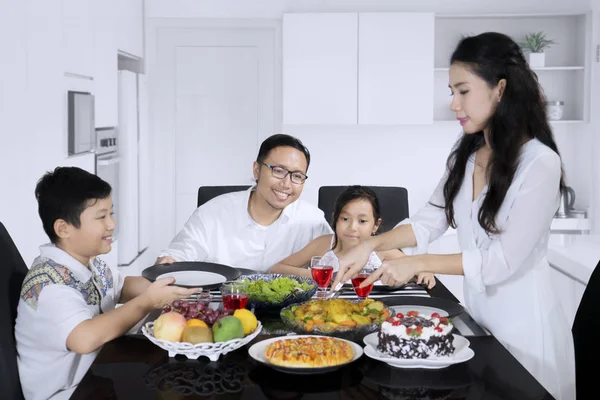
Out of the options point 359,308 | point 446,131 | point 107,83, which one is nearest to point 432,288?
point 359,308

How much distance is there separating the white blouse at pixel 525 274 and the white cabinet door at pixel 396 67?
343 cm

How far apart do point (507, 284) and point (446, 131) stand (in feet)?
13.4

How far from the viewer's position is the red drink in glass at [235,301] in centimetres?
199

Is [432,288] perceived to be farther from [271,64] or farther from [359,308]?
[271,64]

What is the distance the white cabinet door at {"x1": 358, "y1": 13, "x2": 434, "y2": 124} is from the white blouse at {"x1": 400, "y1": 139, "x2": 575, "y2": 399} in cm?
343

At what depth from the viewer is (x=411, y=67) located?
5.61m

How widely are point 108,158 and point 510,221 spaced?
3.53 meters

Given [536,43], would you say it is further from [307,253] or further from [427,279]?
[427,279]

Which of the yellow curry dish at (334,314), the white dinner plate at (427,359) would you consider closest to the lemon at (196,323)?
the yellow curry dish at (334,314)

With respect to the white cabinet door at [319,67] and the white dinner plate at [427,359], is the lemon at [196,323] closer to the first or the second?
the white dinner plate at [427,359]

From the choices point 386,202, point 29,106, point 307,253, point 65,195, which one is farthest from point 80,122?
point 65,195

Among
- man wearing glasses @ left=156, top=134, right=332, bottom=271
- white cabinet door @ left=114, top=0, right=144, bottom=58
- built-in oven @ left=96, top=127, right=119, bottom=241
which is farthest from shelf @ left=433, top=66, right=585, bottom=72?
man wearing glasses @ left=156, top=134, right=332, bottom=271

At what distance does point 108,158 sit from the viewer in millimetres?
5082

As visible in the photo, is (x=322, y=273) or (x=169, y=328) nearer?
(x=169, y=328)
